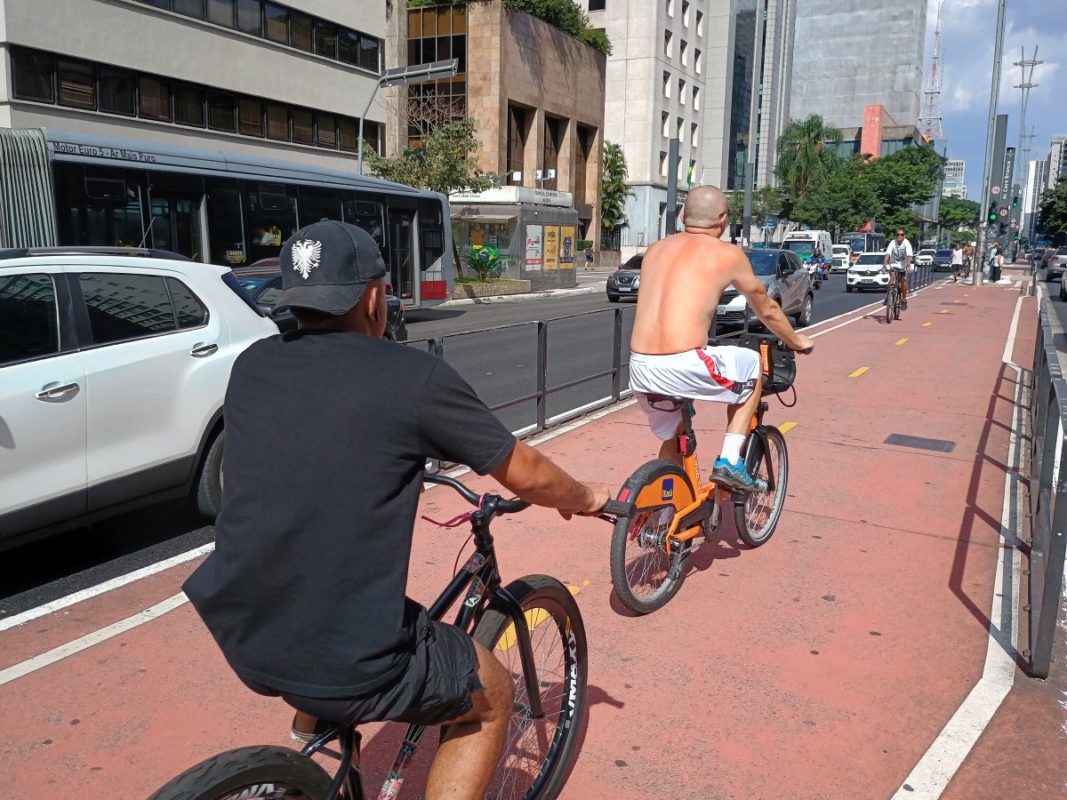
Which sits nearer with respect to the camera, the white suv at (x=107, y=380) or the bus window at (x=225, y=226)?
the white suv at (x=107, y=380)

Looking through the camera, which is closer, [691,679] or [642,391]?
[691,679]

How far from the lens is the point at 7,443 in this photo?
172 inches

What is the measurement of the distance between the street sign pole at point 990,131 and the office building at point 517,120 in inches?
684

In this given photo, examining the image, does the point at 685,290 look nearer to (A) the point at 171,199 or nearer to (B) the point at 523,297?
(A) the point at 171,199

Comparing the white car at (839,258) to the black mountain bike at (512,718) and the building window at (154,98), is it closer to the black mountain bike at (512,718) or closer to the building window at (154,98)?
the building window at (154,98)

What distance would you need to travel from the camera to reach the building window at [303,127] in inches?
1316

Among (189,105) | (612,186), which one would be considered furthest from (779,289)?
(612,186)

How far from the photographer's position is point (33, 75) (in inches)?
955

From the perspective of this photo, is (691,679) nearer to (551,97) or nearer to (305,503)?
(305,503)

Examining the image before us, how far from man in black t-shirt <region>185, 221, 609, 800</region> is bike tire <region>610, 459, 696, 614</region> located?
7.29ft

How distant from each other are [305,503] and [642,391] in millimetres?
2951

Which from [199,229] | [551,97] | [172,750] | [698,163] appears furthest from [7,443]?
[698,163]

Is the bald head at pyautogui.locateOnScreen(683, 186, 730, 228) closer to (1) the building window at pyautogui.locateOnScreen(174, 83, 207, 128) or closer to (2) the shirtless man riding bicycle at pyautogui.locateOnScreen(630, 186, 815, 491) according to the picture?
(2) the shirtless man riding bicycle at pyautogui.locateOnScreen(630, 186, 815, 491)

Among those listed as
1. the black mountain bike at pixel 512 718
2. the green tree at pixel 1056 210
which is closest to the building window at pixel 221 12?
the black mountain bike at pixel 512 718
